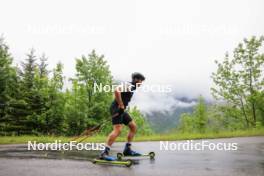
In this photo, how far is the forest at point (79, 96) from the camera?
33.5 metres

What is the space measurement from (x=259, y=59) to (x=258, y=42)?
1644 millimetres

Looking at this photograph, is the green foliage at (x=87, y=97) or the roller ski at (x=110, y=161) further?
the green foliage at (x=87, y=97)

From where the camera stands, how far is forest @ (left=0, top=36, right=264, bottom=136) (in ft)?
110

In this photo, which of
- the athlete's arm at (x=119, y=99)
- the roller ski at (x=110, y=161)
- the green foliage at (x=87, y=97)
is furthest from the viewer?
the green foliage at (x=87, y=97)

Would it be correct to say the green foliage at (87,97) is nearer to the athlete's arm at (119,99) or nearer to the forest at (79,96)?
the forest at (79,96)

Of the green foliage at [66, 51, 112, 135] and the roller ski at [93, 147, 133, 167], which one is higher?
the green foliage at [66, 51, 112, 135]

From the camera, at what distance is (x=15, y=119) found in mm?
38281

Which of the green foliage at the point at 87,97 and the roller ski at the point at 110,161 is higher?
the green foliage at the point at 87,97

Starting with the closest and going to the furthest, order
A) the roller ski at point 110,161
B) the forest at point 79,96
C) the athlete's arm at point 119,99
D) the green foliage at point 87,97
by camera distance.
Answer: the roller ski at point 110,161, the athlete's arm at point 119,99, the forest at point 79,96, the green foliage at point 87,97

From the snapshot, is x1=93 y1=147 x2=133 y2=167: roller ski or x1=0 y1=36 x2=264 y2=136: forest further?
x1=0 y1=36 x2=264 y2=136: forest

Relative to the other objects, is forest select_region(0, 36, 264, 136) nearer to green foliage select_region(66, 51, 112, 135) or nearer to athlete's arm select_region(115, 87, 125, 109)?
green foliage select_region(66, 51, 112, 135)

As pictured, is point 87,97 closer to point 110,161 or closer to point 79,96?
point 79,96

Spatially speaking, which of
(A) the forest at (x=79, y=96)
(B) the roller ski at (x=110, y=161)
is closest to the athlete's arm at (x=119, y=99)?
(B) the roller ski at (x=110, y=161)

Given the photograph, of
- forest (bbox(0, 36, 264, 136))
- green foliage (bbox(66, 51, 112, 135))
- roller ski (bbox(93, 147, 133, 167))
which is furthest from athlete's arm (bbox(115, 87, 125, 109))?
green foliage (bbox(66, 51, 112, 135))
